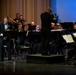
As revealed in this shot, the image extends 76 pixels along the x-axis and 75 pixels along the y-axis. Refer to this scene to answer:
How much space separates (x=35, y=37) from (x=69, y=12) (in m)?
4.33

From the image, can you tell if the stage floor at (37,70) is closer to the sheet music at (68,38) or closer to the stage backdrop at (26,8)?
the sheet music at (68,38)

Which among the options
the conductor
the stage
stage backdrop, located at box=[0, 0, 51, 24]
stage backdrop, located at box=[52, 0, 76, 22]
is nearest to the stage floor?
the stage

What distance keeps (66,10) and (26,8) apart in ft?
7.58

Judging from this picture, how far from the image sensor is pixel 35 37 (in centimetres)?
970

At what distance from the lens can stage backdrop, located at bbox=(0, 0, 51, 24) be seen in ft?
47.5

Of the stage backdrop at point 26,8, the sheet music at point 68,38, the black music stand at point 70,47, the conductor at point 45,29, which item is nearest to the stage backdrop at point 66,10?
the stage backdrop at point 26,8

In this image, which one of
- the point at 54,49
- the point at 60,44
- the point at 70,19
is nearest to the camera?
the point at 60,44

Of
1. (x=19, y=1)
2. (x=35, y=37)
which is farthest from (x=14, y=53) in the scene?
(x=19, y=1)

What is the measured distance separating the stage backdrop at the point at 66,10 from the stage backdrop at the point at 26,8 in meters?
0.69

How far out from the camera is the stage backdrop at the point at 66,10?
13.4 m

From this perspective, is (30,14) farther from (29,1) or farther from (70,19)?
(70,19)

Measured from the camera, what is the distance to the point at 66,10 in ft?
44.7

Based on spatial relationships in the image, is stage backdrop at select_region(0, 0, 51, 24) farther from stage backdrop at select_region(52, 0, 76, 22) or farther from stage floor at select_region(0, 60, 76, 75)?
stage floor at select_region(0, 60, 76, 75)

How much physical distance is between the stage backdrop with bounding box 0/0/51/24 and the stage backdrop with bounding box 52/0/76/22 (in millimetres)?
694
